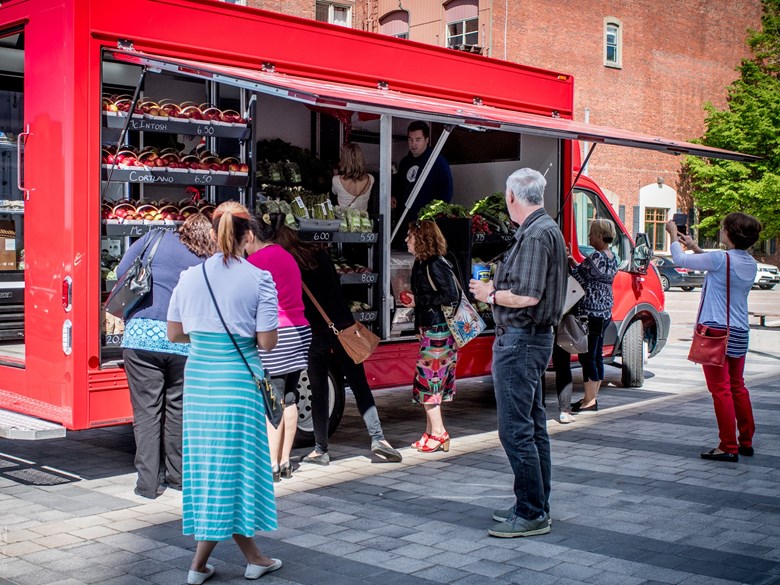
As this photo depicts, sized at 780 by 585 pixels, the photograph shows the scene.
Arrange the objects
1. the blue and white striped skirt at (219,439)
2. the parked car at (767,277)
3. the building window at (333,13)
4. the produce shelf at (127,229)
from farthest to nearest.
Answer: the parked car at (767,277), the building window at (333,13), the produce shelf at (127,229), the blue and white striped skirt at (219,439)

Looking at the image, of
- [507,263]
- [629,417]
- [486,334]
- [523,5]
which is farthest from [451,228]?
[523,5]

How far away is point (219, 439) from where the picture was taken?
15.7 feet

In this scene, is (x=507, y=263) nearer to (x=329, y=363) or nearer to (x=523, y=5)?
(x=329, y=363)

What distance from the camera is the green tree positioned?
3416cm

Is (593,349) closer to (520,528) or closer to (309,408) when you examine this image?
(309,408)

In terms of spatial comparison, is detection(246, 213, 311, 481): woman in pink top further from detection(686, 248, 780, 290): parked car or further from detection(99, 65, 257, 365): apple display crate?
detection(686, 248, 780, 290): parked car

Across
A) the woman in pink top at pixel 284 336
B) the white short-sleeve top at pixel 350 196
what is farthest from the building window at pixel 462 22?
the woman in pink top at pixel 284 336

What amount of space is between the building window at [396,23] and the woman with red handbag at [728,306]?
101 feet

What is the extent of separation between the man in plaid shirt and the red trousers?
8.11 feet

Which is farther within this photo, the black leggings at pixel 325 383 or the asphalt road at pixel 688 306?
the asphalt road at pixel 688 306

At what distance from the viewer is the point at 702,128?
42.7m

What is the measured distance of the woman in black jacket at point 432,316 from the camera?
7797mm

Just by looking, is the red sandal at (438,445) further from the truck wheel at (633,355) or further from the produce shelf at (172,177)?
the truck wheel at (633,355)

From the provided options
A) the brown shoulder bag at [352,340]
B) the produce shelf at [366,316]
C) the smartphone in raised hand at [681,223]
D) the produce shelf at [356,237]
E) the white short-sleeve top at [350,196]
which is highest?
the white short-sleeve top at [350,196]
